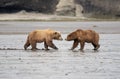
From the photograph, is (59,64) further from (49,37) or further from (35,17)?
(35,17)

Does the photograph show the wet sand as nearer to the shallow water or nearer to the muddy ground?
the muddy ground

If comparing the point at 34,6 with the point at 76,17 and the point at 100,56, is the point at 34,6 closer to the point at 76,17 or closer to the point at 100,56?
the point at 76,17

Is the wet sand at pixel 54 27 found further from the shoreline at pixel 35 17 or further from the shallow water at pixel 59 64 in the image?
the shallow water at pixel 59 64

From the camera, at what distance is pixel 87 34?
2503 centimetres

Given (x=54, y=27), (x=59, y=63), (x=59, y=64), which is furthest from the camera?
(x=54, y=27)

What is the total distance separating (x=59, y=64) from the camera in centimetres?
1927

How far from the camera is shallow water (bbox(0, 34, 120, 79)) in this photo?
16531 mm

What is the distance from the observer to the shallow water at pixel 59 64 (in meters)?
16.5

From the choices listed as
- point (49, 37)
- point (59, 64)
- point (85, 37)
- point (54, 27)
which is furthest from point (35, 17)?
point (59, 64)

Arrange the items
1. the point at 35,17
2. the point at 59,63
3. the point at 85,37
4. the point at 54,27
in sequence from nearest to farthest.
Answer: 1. the point at 59,63
2. the point at 85,37
3. the point at 54,27
4. the point at 35,17

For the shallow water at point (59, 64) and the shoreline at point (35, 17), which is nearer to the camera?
the shallow water at point (59, 64)

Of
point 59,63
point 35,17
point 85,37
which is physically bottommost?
point 35,17

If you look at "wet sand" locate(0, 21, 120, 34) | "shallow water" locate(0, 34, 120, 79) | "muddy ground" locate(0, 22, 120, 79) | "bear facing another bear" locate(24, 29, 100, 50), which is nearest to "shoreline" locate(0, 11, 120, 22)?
"wet sand" locate(0, 21, 120, 34)

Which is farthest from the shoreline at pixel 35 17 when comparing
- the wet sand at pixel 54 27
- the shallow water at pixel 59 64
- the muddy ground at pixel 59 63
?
the shallow water at pixel 59 64
